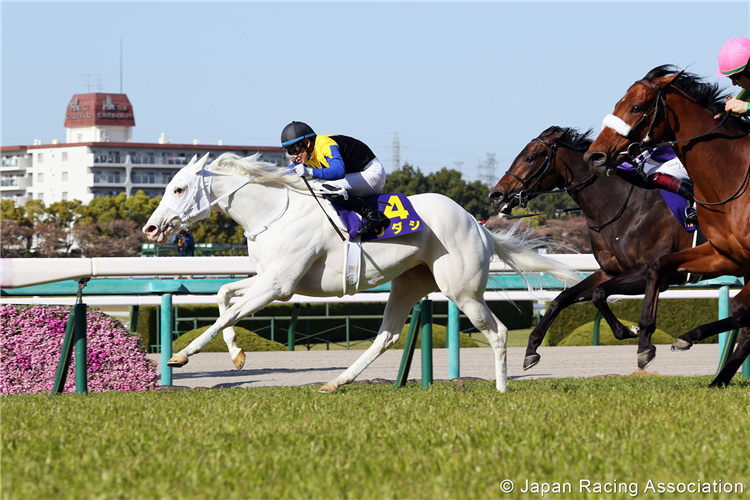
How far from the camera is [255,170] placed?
587 cm

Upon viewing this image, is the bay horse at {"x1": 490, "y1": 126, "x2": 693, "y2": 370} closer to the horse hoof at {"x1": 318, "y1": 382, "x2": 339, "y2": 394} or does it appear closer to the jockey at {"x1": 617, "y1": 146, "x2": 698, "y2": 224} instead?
the jockey at {"x1": 617, "y1": 146, "x2": 698, "y2": 224}

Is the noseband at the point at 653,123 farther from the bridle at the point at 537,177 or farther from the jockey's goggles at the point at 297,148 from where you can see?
the jockey's goggles at the point at 297,148

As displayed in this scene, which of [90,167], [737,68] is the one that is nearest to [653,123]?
[737,68]

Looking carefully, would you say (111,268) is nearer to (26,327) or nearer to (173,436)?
(26,327)

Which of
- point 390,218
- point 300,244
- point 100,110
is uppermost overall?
point 100,110

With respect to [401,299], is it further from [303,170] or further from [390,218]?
[303,170]

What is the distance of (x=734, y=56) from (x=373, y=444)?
346cm

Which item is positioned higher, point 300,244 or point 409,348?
point 300,244

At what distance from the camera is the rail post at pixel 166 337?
671 centimetres

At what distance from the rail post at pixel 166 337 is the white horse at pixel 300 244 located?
3.69 feet

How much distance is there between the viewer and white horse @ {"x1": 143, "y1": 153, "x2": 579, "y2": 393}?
553 centimetres

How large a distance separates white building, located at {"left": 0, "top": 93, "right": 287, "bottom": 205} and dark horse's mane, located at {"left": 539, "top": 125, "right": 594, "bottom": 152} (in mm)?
101659

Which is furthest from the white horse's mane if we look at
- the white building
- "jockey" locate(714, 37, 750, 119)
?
the white building

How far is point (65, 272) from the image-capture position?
21.2ft
